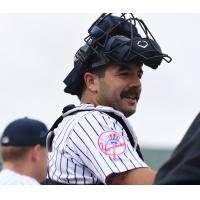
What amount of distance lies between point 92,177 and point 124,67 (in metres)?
0.80

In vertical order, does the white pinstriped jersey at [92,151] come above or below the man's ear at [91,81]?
below

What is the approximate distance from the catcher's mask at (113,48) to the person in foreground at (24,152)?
0.64 metres

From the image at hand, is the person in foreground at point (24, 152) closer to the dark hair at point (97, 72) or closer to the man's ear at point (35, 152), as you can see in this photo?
the man's ear at point (35, 152)

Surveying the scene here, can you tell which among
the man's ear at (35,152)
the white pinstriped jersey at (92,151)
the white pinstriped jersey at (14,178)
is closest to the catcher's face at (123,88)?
the white pinstriped jersey at (92,151)

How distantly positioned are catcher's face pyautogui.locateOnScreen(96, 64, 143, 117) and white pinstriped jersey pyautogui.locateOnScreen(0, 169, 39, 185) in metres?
0.79

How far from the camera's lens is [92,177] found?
12.8 ft

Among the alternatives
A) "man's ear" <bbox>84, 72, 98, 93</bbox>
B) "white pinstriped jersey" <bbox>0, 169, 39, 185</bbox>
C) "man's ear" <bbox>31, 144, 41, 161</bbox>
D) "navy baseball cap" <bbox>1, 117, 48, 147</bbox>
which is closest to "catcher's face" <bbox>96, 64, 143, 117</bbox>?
"man's ear" <bbox>84, 72, 98, 93</bbox>

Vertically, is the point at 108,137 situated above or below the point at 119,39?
below

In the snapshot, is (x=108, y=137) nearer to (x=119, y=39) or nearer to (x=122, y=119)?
(x=122, y=119)

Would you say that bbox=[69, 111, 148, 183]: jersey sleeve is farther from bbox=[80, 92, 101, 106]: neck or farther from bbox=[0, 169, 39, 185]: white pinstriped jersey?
bbox=[0, 169, 39, 185]: white pinstriped jersey

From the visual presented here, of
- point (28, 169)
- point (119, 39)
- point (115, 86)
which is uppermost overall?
point (119, 39)

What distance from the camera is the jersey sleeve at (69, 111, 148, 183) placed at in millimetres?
3822

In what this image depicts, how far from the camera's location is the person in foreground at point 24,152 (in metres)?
4.77
